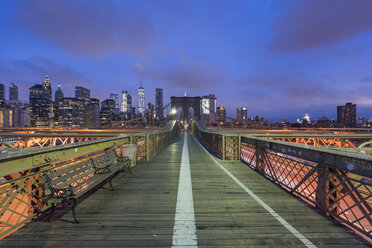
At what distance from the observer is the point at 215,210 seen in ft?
13.4

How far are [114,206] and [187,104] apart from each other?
177 feet

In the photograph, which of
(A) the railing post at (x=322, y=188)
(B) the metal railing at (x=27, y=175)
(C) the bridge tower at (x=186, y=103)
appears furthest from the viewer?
(C) the bridge tower at (x=186, y=103)

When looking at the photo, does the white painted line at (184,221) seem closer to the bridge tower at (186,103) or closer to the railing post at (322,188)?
the railing post at (322,188)

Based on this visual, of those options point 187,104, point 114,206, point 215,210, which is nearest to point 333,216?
point 215,210

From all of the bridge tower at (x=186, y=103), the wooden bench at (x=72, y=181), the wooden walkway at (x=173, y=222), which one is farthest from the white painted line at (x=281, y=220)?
the bridge tower at (x=186, y=103)

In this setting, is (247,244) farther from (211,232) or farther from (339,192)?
(339,192)

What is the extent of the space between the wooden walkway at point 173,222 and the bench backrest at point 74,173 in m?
0.72

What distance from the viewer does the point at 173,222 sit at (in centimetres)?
361

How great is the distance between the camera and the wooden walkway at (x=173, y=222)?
→ 10.1 ft

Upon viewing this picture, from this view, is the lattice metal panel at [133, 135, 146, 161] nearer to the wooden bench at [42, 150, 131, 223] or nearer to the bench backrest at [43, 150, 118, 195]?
the bench backrest at [43, 150, 118, 195]

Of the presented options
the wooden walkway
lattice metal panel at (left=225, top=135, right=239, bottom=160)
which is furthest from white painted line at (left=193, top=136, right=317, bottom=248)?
lattice metal panel at (left=225, top=135, right=239, bottom=160)

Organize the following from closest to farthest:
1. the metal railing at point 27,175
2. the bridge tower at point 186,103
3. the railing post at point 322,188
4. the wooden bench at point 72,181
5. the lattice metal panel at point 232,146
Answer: the metal railing at point 27,175, the wooden bench at point 72,181, the railing post at point 322,188, the lattice metal panel at point 232,146, the bridge tower at point 186,103

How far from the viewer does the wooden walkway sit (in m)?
3.08

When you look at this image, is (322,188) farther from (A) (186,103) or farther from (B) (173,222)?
(A) (186,103)
